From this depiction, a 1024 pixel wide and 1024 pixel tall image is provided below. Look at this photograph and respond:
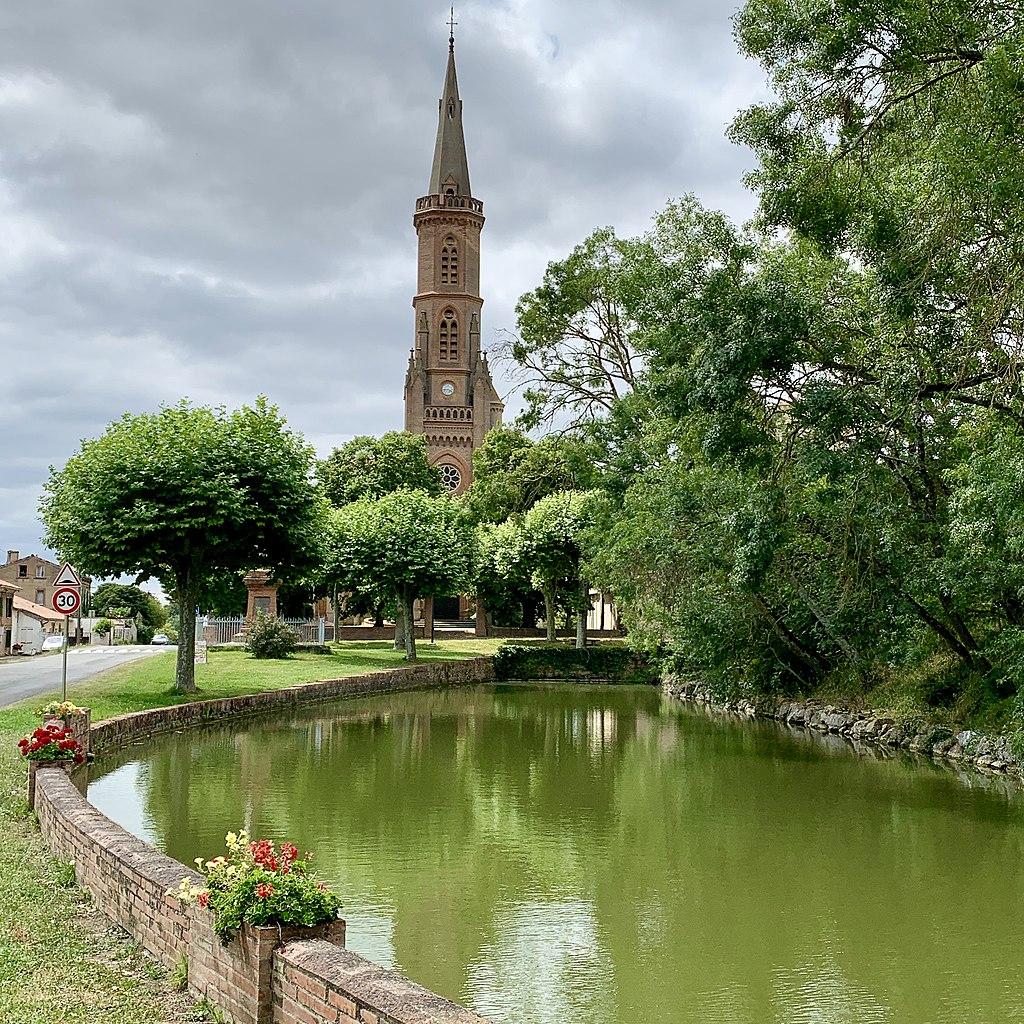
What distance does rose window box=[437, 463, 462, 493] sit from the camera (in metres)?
73.1

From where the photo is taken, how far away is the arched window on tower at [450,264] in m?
75.6

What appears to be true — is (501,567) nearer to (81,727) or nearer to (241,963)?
(81,727)

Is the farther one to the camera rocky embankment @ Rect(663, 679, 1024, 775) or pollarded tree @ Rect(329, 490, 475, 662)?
pollarded tree @ Rect(329, 490, 475, 662)

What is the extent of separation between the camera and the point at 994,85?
10203mm

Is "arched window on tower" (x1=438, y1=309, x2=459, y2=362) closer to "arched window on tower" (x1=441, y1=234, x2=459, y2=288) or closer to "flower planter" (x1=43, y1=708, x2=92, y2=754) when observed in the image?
"arched window on tower" (x1=441, y1=234, x2=459, y2=288)

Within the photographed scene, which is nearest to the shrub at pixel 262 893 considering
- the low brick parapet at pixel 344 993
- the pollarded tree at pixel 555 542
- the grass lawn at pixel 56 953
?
the low brick parapet at pixel 344 993

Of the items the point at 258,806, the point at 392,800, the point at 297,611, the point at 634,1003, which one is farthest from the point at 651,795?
the point at 297,611

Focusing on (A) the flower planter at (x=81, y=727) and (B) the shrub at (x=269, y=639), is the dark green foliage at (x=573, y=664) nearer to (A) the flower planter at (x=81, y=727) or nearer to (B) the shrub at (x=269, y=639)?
(B) the shrub at (x=269, y=639)

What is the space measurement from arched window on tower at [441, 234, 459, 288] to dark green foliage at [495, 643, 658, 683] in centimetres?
4014

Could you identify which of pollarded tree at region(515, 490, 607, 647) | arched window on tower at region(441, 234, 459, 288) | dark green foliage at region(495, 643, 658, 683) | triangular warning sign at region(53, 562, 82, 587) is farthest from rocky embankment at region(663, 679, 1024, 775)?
arched window on tower at region(441, 234, 459, 288)

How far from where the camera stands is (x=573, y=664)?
41.0 m

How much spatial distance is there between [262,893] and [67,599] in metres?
10.9

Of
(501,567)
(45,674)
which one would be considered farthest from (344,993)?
(501,567)

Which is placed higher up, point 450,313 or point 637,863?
point 450,313
